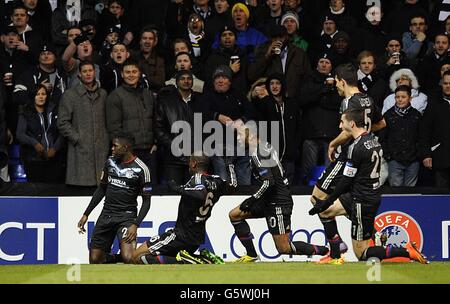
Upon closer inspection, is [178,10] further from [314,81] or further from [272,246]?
[272,246]

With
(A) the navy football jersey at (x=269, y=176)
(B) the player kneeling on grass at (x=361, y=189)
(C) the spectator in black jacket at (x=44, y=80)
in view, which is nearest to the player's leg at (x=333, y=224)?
(B) the player kneeling on grass at (x=361, y=189)

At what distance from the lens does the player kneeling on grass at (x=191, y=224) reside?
14.8m

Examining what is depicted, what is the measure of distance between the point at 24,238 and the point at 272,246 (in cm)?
364

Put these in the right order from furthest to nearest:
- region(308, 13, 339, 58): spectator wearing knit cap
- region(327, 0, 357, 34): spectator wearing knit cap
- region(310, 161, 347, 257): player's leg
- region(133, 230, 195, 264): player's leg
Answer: region(327, 0, 357, 34): spectator wearing knit cap → region(308, 13, 339, 58): spectator wearing knit cap → region(133, 230, 195, 264): player's leg → region(310, 161, 347, 257): player's leg

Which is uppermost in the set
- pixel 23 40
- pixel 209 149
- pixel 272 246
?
pixel 23 40

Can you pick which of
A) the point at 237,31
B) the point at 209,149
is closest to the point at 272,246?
the point at 209,149

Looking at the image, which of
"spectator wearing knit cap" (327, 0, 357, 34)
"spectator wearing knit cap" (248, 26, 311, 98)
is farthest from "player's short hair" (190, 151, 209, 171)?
"spectator wearing knit cap" (327, 0, 357, 34)

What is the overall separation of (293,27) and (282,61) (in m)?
0.79

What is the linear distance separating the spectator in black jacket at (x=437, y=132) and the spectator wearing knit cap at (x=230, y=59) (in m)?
2.72

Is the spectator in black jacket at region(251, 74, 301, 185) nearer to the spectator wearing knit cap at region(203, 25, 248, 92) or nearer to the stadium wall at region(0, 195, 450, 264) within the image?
the spectator wearing knit cap at region(203, 25, 248, 92)

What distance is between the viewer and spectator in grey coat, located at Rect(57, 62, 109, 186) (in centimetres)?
1720

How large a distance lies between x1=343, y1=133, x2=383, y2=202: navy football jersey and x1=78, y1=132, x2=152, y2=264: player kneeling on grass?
2.71m

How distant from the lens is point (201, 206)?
14859 millimetres

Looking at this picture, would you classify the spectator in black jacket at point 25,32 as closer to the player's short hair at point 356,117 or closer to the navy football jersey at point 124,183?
the navy football jersey at point 124,183
